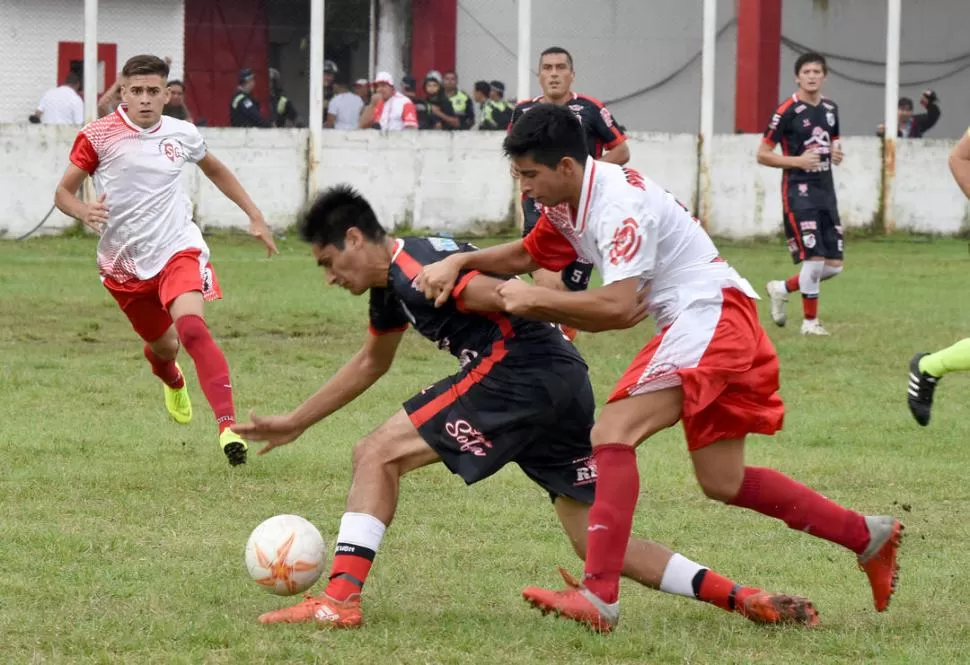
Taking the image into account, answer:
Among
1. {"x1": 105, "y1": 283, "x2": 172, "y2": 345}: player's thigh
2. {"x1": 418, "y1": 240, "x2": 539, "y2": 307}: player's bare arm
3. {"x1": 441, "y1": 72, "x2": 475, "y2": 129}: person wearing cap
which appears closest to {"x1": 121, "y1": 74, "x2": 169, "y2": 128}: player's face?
{"x1": 105, "y1": 283, "x2": 172, "y2": 345}: player's thigh

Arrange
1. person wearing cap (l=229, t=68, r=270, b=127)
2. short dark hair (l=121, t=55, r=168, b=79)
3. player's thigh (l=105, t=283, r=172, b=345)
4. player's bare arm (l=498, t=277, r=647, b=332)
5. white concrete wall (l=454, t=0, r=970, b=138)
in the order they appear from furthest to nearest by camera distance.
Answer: white concrete wall (l=454, t=0, r=970, b=138)
person wearing cap (l=229, t=68, r=270, b=127)
player's thigh (l=105, t=283, r=172, b=345)
short dark hair (l=121, t=55, r=168, b=79)
player's bare arm (l=498, t=277, r=647, b=332)

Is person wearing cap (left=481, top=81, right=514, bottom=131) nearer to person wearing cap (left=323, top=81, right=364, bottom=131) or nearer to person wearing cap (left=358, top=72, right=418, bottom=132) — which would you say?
person wearing cap (left=358, top=72, right=418, bottom=132)


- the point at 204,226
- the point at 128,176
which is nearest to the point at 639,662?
the point at 128,176

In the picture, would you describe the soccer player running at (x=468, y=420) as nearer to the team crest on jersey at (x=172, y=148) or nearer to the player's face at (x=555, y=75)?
the team crest on jersey at (x=172, y=148)

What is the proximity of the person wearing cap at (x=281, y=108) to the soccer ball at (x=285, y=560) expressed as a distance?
17.4 metres

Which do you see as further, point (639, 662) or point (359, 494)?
point (359, 494)

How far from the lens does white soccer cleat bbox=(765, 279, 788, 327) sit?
14.2 m

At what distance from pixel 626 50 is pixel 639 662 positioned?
21.7 metres

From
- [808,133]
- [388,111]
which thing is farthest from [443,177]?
[808,133]

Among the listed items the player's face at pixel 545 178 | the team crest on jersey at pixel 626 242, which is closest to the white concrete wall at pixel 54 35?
the player's face at pixel 545 178

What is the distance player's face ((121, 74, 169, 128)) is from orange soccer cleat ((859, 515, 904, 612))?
17.2 feet

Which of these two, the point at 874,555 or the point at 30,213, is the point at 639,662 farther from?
the point at 30,213

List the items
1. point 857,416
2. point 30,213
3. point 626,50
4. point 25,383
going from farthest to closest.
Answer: point 626,50 < point 30,213 < point 25,383 < point 857,416

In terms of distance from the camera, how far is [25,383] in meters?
10.9
